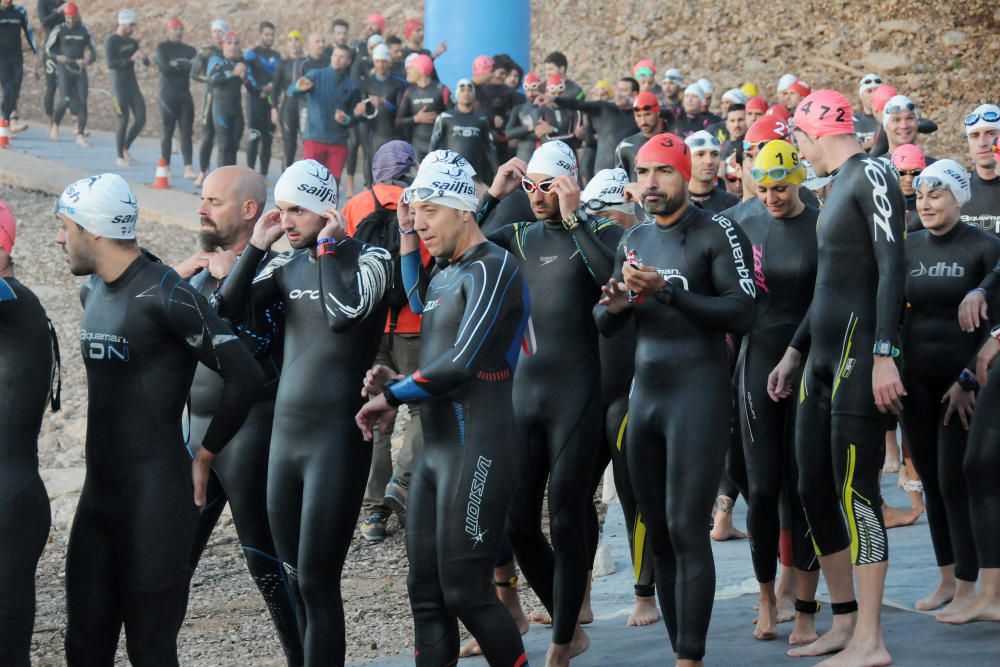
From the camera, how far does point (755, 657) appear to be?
19.3ft

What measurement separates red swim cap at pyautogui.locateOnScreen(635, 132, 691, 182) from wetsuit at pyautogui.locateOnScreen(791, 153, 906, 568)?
0.65 metres

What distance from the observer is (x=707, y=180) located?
8258mm

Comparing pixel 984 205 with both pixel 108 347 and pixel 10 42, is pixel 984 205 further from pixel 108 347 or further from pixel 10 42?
pixel 10 42

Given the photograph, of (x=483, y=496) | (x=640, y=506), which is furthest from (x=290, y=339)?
(x=640, y=506)

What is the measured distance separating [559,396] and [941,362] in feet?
6.58

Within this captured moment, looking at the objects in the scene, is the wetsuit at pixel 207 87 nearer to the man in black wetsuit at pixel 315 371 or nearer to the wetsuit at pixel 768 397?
the man in black wetsuit at pixel 315 371

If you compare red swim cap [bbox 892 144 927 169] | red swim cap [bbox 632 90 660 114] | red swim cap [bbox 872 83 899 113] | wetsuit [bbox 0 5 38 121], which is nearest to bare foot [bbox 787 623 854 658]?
red swim cap [bbox 892 144 927 169]

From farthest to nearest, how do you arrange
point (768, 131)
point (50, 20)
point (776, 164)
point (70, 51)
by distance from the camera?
point (50, 20) < point (70, 51) < point (768, 131) < point (776, 164)

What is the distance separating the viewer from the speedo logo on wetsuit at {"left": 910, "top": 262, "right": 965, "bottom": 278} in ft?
21.5

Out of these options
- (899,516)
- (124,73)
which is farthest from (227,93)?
(899,516)

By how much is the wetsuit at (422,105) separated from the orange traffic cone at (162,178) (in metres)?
4.61

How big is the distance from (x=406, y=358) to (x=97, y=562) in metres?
3.95

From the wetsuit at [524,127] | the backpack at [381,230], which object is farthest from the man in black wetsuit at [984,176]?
the wetsuit at [524,127]

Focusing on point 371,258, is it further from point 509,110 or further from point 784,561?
point 509,110
